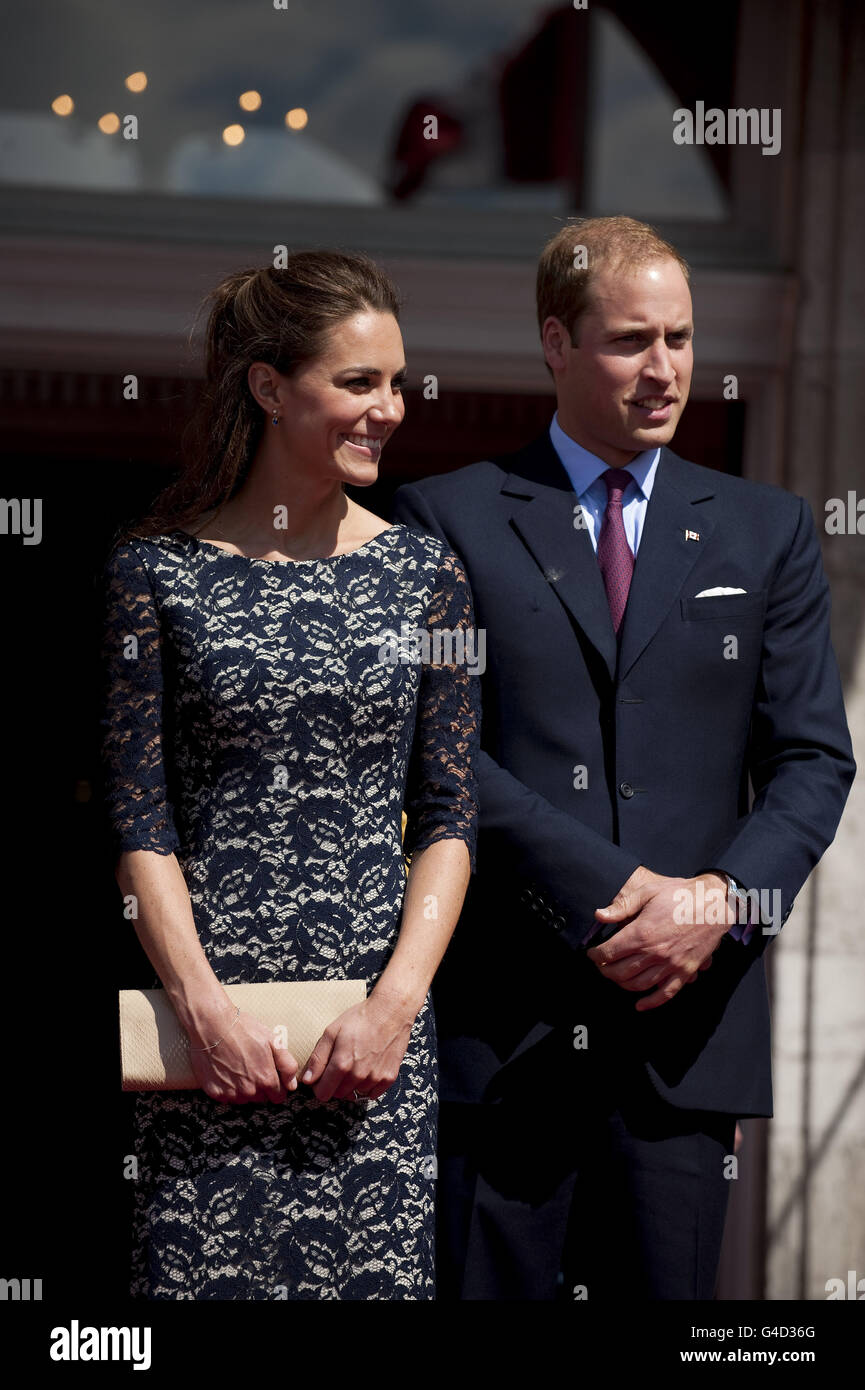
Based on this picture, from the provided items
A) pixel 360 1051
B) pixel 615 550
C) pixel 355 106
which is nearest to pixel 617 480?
pixel 615 550

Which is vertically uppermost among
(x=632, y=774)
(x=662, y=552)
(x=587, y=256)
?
(x=587, y=256)

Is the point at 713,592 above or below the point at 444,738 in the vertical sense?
above

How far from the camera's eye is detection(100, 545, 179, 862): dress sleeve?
2.95 metres

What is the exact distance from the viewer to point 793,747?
10.7 feet

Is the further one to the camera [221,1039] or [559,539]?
[559,539]

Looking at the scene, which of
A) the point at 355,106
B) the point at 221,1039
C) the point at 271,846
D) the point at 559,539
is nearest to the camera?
the point at 221,1039

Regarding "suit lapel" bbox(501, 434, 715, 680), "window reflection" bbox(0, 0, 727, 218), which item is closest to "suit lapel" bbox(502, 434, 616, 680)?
"suit lapel" bbox(501, 434, 715, 680)

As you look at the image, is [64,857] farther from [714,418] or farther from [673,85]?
[673,85]

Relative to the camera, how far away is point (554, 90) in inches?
209

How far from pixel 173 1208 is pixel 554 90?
3598mm

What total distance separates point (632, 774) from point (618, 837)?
0.37 ft

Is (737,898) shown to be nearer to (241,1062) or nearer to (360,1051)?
(360,1051)

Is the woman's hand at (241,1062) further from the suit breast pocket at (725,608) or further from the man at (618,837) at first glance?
the suit breast pocket at (725,608)
